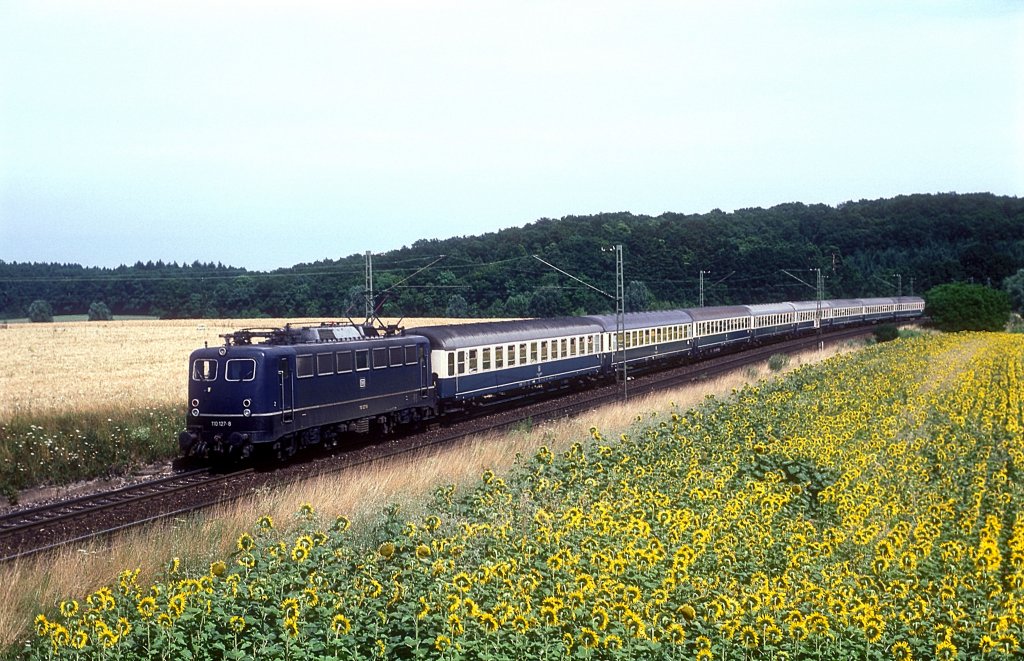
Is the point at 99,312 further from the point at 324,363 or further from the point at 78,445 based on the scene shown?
the point at 324,363

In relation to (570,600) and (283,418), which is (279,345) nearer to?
(283,418)

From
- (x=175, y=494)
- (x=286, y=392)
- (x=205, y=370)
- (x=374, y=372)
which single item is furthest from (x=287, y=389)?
(x=374, y=372)

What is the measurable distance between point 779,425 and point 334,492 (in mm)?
9133

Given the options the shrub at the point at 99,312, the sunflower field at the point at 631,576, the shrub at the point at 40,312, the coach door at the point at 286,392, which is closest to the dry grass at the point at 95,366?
the coach door at the point at 286,392

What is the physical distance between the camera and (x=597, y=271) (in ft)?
298

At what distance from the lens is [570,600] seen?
348 inches

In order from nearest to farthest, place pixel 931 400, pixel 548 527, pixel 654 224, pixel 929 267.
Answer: pixel 548 527, pixel 931 400, pixel 654 224, pixel 929 267

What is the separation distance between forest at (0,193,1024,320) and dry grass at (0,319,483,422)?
703 centimetres

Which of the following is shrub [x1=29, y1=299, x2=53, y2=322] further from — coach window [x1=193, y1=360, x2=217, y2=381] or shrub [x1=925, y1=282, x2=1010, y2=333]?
coach window [x1=193, y1=360, x2=217, y2=381]

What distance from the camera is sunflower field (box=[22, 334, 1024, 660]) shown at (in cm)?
835

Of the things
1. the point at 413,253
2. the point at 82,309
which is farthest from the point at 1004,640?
the point at 82,309

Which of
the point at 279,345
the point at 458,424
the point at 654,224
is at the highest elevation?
the point at 654,224

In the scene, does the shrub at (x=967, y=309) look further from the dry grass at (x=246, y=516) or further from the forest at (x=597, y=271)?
A: the dry grass at (x=246, y=516)

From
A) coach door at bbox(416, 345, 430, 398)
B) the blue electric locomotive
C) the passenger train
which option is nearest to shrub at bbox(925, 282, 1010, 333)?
the passenger train
